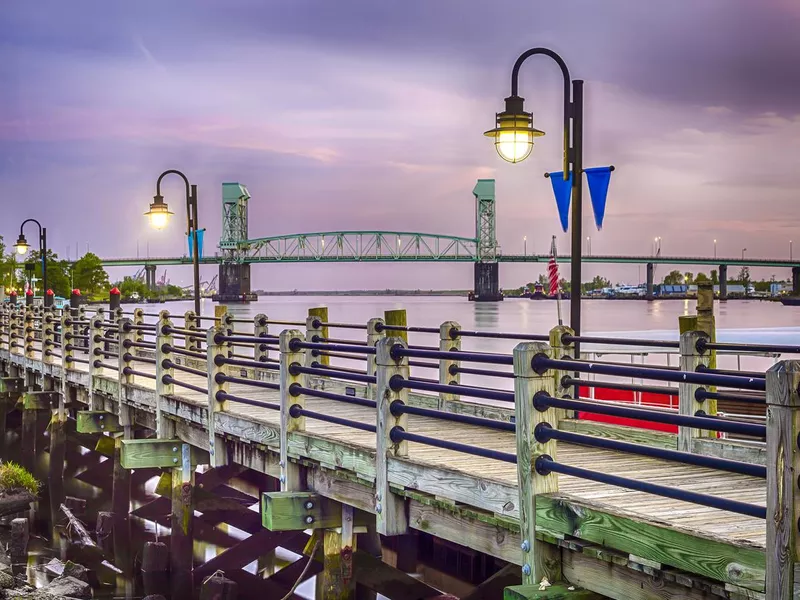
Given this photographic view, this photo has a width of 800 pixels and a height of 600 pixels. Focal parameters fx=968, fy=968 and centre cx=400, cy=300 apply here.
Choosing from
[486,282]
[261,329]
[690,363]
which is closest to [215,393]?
[261,329]

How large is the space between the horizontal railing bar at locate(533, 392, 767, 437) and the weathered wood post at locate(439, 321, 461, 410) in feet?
17.1

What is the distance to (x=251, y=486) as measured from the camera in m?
15.2

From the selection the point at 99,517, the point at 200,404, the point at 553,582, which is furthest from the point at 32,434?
the point at 553,582

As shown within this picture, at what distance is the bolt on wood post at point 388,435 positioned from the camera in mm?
7898

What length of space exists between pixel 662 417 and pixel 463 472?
7.42 ft

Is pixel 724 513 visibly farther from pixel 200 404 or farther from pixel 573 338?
pixel 200 404

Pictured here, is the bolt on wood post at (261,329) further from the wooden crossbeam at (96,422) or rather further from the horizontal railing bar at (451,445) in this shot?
the horizontal railing bar at (451,445)

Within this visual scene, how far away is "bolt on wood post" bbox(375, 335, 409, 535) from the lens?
25.9 ft

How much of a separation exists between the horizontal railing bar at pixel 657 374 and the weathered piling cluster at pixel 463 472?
20mm

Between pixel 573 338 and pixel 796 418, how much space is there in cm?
Result: 425

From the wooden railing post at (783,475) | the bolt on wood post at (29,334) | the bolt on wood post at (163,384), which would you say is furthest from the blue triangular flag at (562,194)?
the bolt on wood post at (29,334)

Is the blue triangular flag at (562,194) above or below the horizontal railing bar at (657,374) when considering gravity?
above

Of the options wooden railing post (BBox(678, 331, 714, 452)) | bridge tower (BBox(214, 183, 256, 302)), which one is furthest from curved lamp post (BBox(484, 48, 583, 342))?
bridge tower (BBox(214, 183, 256, 302))

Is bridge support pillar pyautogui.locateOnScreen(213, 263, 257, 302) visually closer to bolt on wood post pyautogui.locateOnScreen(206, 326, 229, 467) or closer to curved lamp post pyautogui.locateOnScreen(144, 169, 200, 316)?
curved lamp post pyautogui.locateOnScreen(144, 169, 200, 316)
